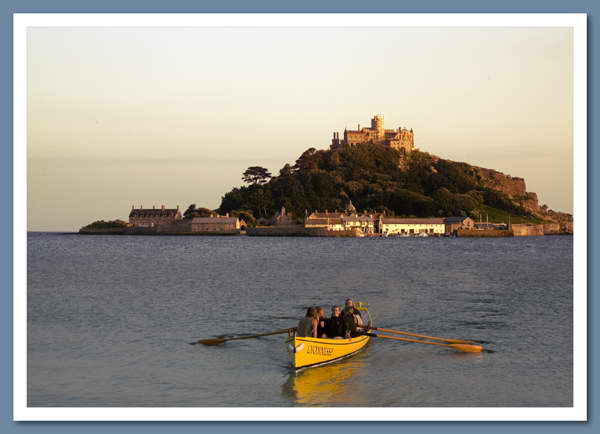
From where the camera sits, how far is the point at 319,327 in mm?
13711

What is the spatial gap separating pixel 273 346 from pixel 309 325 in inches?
110

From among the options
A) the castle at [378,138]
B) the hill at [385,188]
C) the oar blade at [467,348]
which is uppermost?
the castle at [378,138]

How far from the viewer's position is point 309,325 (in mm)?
12969

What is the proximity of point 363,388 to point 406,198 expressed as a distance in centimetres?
10961

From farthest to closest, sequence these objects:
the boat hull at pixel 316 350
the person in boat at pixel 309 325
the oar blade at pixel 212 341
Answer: the oar blade at pixel 212 341, the person in boat at pixel 309 325, the boat hull at pixel 316 350

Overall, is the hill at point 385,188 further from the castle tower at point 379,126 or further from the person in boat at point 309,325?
the person in boat at point 309,325

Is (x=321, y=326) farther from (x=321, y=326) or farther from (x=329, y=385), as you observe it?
(x=329, y=385)

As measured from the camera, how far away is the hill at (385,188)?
117 metres

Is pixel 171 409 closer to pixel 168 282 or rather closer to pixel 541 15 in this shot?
pixel 541 15

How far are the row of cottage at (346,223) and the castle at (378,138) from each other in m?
16.7

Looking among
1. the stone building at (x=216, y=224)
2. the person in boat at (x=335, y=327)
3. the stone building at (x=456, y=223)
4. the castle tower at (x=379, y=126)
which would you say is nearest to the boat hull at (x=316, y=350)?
the person in boat at (x=335, y=327)

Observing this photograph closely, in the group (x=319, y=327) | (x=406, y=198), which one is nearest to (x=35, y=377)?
(x=319, y=327)

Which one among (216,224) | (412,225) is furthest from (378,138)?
(216,224)

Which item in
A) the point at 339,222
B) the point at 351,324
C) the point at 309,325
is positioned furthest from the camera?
the point at 339,222
